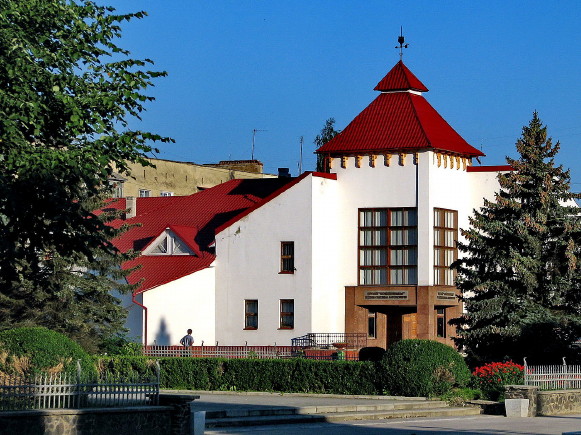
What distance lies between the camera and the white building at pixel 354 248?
162 feet

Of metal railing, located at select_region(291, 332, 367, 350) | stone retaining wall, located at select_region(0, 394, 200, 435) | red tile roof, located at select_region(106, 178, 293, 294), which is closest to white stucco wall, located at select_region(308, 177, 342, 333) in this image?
metal railing, located at select_region(291, 332, 367, 350)

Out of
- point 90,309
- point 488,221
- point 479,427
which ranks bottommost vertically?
point 479,427

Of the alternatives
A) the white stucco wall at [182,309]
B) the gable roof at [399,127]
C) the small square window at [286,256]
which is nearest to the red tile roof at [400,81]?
the gable roof at [399,127]

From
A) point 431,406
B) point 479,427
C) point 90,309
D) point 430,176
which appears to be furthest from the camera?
point 430,176

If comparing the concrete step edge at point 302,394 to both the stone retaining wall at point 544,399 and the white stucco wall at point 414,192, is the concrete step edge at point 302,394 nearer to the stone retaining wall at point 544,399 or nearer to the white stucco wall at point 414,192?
the stone retaining wall at point 544,399

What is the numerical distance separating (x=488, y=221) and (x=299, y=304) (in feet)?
42.7

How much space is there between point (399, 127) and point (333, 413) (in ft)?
75.8

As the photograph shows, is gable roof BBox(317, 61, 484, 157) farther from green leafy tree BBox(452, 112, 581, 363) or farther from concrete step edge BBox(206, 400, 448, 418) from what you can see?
concrete step edge BBox(206, 400, 448, 418)

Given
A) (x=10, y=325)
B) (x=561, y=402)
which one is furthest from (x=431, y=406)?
(x=10, y=325)

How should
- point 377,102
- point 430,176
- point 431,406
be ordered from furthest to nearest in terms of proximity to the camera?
point 377,102 < point 430,176 < point 431,406

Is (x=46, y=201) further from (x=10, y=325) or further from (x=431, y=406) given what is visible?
(x=10, y=325)

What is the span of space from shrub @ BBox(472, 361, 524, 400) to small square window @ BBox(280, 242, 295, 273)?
57.6 feet

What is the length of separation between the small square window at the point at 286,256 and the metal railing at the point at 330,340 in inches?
122

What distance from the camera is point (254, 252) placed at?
5169 centimetres
